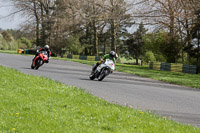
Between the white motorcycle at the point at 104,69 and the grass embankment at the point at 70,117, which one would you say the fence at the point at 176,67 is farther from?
the grass embankment at the point at 70,117

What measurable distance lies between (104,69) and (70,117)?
9012 mm

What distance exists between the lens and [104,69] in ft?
51.1

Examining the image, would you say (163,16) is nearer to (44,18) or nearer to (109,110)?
(109,110)

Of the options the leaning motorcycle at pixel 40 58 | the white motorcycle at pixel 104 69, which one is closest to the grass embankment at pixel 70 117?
the white motorcycle at pixel 104 69

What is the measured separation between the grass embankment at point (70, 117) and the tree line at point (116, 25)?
20.4 m

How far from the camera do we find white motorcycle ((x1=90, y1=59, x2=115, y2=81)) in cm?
1523

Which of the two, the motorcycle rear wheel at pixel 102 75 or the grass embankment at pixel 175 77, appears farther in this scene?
the grass embankment at pixel 175 77

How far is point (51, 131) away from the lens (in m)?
5.52

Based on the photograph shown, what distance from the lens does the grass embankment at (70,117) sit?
19.2ft

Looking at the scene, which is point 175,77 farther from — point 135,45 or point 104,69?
point 135,45

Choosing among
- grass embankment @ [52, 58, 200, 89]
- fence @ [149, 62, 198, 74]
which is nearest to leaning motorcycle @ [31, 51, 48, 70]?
grass embankment @ [52, 58, 200, 89]

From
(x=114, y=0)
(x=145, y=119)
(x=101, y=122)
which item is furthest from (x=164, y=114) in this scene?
(x=114, y=0)

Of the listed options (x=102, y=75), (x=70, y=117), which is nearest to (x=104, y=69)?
(x=102, y=75)

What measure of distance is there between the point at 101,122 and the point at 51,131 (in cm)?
126
